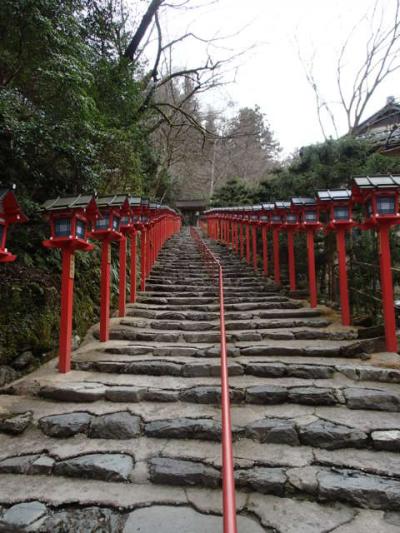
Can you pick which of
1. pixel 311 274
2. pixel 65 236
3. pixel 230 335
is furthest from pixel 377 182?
pixel 65 236

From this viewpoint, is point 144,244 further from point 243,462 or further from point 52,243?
point 243,462

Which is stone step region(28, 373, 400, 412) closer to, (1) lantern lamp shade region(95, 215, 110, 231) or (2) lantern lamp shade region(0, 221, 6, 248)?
(2) lantern lamp shade region(0, 221, 6, 248)

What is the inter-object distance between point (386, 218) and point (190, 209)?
3367 cm

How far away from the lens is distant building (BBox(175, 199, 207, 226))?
119ft

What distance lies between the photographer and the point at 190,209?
123 feet

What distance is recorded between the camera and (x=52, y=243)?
4203mm

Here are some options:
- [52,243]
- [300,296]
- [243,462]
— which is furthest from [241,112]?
[243,462]

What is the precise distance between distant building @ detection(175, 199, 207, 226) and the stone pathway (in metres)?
31.9

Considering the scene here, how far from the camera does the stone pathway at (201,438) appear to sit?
2.28 metres

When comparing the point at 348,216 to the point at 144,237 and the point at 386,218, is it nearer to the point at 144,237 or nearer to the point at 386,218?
the point at 386,218

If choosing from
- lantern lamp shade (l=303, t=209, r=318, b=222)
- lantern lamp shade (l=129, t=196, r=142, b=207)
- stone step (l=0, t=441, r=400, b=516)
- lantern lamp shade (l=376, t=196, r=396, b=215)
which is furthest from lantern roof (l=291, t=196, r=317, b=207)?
stone step (l=0, t=441, r=400, b=516)

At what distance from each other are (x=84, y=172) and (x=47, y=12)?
242cm

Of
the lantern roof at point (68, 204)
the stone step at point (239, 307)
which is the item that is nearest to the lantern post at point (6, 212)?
the lantern roof at point (68, 204)

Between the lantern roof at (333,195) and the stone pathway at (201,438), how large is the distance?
2258 millimetres
